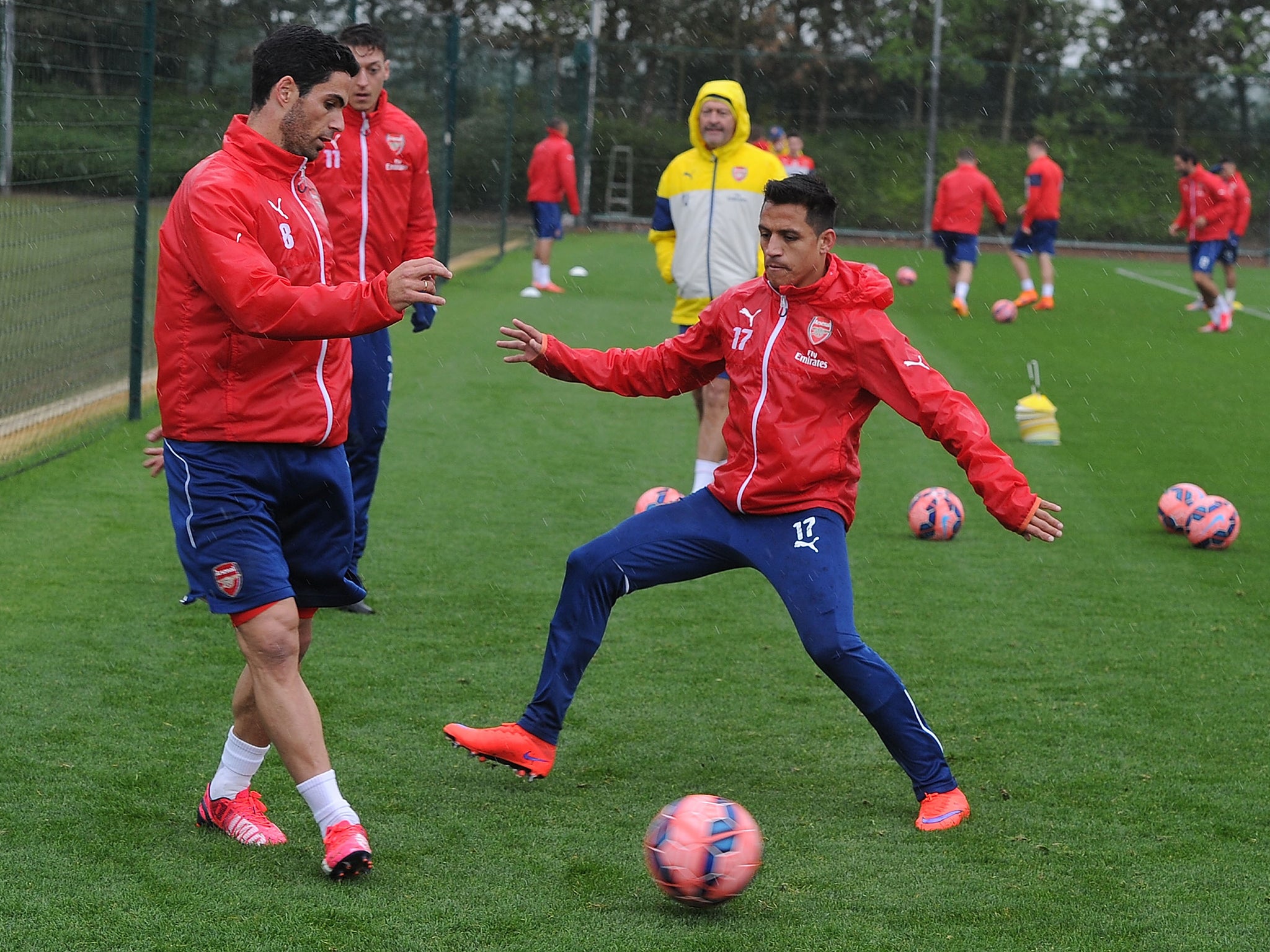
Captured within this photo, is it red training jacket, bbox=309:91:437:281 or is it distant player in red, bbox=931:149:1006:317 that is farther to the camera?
distant player in red, bbox=931:149:1006:317

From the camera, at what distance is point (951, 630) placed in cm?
648

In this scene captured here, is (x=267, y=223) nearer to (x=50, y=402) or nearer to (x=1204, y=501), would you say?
(x=1204, y=501)

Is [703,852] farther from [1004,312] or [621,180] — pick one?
[621,180]

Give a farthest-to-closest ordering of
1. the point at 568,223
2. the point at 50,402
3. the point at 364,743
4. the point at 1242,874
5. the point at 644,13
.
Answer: the point at 644,13 → the point at 568,223 → the point at 50,402 → the point at 364,743 → the point at 1242,874

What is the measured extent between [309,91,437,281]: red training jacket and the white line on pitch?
17.7 metres

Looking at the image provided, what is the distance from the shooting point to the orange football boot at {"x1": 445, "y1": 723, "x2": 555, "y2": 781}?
15.3 feet

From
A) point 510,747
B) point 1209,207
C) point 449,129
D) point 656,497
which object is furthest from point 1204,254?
point 510,747

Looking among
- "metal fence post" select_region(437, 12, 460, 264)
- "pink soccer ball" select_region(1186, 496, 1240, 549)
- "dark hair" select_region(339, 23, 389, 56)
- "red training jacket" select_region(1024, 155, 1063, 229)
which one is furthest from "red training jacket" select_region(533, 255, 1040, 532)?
"red training jacket" select_region(1024, 155, 1063, 229)

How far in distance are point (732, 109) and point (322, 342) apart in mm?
4943

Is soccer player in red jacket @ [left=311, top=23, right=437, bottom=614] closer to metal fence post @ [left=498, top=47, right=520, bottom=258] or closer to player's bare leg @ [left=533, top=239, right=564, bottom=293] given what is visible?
player's bare leg @ [left=533, top=239, right=564, bottom=293]

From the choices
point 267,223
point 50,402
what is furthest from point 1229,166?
point 267,223

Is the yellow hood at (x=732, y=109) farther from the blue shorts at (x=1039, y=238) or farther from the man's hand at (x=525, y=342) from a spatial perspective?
the blue shorts at (x=1039, y=238)

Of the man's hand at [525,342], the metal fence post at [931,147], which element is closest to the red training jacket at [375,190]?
the man's hand at [525,342]

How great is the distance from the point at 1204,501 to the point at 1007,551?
1.15m
